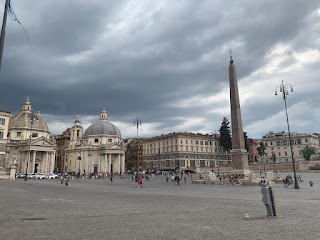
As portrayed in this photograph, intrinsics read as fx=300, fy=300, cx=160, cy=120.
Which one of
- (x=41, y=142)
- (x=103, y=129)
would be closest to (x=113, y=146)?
(x=103, y=129)

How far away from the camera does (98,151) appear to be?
318 ft

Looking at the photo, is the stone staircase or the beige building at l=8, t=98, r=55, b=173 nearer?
the stone staircase

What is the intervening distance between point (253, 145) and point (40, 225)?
120 metres

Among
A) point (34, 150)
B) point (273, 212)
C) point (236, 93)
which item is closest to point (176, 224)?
point (273, 212)

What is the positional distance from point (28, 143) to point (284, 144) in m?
87.6

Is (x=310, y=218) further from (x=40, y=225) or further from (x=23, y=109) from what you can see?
(x=23, y=109)

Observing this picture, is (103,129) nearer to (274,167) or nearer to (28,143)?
(28,143)

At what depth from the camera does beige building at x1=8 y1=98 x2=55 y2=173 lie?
8050 cm

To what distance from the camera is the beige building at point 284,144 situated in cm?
10738

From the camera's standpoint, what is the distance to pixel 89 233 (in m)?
7.21

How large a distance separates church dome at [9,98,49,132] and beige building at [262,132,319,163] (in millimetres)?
74635

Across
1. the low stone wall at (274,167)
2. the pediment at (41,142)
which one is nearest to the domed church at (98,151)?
the pediment at (41,142)

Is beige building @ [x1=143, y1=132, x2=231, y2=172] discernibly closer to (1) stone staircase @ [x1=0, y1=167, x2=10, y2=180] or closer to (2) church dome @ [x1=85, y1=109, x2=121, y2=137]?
(2) church dome @ [x1=85, y1=109, x2=121, y2=137]

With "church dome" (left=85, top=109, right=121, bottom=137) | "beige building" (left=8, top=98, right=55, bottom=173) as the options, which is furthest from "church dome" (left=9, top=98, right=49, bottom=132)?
"church dome" (left=85, top=109, right=121, bottom=137)
